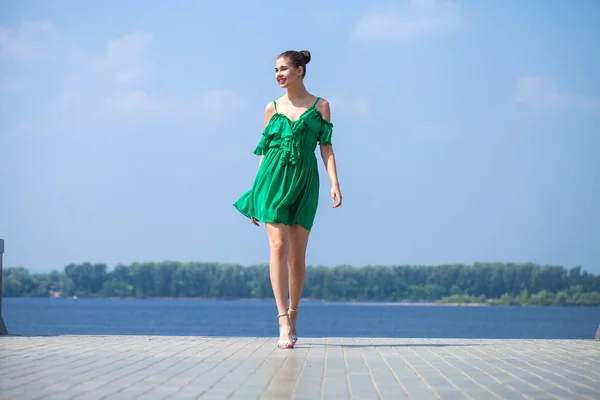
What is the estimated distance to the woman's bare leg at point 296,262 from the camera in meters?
6.77

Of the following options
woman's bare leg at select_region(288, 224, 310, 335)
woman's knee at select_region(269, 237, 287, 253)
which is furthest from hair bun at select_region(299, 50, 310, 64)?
woman's knee at select_region(269, 237, 287, 253)

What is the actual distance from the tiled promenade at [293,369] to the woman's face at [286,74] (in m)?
1.99

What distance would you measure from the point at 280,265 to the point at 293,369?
5.49 feet

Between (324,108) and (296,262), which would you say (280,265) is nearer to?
(296,262)

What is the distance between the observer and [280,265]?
6.53 meters

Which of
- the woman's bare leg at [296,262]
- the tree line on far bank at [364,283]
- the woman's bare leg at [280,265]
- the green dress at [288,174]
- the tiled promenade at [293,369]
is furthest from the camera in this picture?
the tree line on far bank at [364,283]

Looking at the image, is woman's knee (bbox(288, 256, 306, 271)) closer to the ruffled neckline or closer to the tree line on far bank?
the ruffled neckline

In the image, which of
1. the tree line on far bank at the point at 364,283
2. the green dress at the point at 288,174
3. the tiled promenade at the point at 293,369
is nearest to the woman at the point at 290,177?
the green dress at the point at 288,174

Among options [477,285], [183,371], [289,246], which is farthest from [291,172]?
[477,285]

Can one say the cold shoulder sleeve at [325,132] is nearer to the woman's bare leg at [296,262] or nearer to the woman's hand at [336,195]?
the woman's hand at [336,195]

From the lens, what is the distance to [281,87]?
272 inches

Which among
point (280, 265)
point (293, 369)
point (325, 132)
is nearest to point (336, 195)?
point (325, 132)

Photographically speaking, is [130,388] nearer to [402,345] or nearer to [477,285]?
[402,345]

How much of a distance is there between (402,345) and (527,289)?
122 meters
